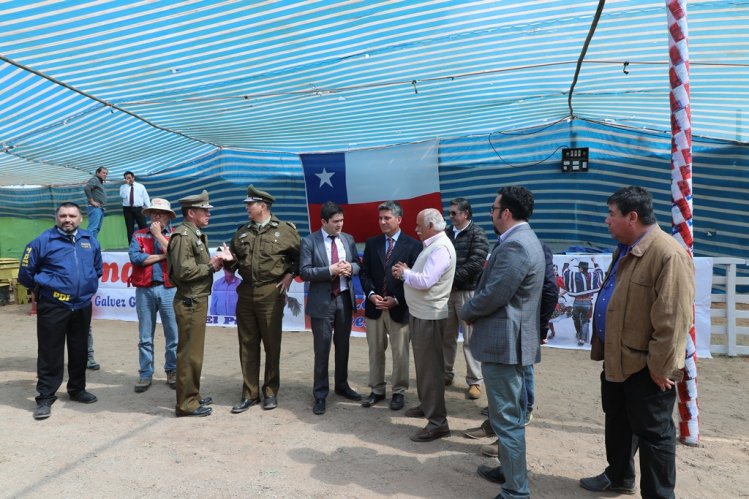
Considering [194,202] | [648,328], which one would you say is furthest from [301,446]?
[648,328]

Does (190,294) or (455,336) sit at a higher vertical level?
(190,294)

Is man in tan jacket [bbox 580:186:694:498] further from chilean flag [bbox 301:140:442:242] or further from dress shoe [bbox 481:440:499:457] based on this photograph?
chilean flag [bbox 301:140:442:242]

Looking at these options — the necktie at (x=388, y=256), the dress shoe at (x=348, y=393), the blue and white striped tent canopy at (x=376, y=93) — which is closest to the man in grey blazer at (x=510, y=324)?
the necktie at (x=388, y=256)

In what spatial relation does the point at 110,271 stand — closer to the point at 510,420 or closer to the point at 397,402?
the point at 397,402

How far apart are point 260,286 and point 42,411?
2200 millimetres

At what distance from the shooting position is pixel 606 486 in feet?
9.66

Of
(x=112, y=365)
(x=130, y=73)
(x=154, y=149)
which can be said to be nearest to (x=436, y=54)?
(x=130, y=73)

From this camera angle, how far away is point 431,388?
12.1ft

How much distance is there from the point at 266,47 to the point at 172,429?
3764 millimetres

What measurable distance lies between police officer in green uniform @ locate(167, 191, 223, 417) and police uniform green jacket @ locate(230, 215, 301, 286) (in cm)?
24

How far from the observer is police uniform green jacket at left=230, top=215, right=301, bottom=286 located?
4.32 meters

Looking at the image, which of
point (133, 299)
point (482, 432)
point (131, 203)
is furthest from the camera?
point (131, 203)

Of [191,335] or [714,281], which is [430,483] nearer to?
[191,335]

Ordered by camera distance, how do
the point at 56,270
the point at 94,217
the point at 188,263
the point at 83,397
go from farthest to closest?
the point at 94,217 → the point at 83,397 → the point at 56,270 → the point at 188,263
